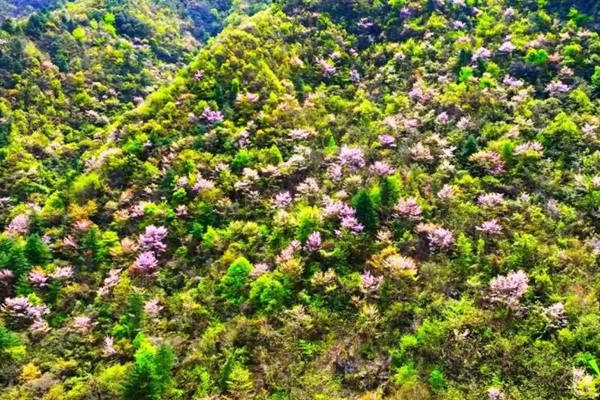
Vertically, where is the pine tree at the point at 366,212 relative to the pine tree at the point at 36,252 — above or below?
below

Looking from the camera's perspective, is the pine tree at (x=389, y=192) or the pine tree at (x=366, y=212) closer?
the pine tree at (x=366, y=212)

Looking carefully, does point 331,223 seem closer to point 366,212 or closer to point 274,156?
point 366,212

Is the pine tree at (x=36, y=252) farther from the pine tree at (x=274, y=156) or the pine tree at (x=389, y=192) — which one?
the pine tree at (x=389, y=192)

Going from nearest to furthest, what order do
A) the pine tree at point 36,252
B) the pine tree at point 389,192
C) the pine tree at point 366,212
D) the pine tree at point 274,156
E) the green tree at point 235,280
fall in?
the green tree at point 235,280
the pine tree at point 366,212
the pine tree at point 389,192
the pine tree at point 36,252
the pine tree at point 274,156

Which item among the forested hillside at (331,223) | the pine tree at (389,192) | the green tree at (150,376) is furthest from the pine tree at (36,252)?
the pine tree at (389,192)

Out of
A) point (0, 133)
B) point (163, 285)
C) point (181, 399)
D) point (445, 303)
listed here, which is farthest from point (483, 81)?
point (0, 133)

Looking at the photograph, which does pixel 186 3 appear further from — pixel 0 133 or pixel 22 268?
pixel 22 268

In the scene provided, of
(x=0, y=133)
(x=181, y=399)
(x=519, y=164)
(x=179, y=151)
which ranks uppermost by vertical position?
(x=0, y=133)
